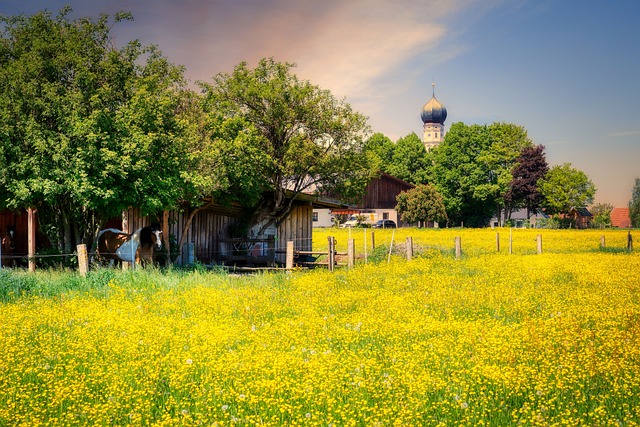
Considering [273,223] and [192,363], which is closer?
[192,363]

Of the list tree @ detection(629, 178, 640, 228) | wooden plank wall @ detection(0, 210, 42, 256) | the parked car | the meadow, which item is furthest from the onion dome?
the meadow

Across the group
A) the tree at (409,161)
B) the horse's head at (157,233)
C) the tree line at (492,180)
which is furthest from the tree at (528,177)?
the horse's head at (157,233)

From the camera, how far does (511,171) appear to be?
78.7 meters

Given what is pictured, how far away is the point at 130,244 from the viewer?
2050 centimetres

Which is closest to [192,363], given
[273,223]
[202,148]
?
[202,148]

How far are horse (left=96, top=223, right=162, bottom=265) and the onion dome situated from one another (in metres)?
168

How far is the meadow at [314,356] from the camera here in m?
6.50

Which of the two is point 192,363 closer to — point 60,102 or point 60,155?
point 60,155

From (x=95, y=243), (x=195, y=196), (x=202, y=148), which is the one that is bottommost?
(x=95, y=243)

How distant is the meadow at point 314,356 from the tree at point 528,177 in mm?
64354

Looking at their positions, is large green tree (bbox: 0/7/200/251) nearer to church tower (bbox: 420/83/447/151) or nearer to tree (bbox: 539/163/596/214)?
tree (bbox: 539/163/596/214)

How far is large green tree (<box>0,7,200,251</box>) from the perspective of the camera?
58.0ft

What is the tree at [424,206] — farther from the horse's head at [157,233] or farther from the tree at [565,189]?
the horse's head at [157,233]

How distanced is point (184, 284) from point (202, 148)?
9.86 metres
